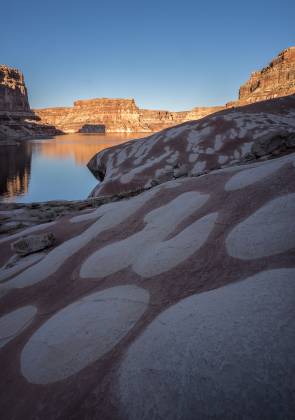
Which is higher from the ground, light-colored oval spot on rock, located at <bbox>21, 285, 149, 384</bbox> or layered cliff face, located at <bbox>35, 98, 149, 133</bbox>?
layered cliff face, located at <bbox>35, 98, 149, 133</bbox>

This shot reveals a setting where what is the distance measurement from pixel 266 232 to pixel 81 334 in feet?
4.18

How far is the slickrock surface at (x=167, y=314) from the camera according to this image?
101cm

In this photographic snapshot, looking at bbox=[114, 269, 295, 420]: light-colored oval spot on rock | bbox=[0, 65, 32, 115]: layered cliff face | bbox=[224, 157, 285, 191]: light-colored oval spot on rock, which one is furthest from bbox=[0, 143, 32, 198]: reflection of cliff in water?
bbox=[0, 65, 32, 115]: layered cliff face

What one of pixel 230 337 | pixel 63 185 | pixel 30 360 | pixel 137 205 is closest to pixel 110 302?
pixel 30 360

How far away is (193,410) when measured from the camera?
3.11 feet

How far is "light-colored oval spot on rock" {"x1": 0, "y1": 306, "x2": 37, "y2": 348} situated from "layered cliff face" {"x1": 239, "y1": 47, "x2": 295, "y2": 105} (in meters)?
73.7

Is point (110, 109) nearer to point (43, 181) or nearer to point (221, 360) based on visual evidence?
point (43, 181)

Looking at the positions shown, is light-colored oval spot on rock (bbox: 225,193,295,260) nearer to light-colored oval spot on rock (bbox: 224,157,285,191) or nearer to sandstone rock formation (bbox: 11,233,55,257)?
light-colored oval spot on rock (bbox: 224,157,285,191)

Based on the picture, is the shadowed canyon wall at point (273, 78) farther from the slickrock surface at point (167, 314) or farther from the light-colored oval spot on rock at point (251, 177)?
the slickrock surface at point (167, 314)

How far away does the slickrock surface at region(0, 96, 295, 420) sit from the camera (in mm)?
1012

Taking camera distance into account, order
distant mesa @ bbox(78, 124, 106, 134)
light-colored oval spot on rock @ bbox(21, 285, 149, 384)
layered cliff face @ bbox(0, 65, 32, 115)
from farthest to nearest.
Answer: distant mesa @ bbox(78, 124, 106, 134)
layered cliff face @ bbox(0, 65, 32, 115)
light-colored oval spot on rock @ bbox(21, 285, 149, 384)

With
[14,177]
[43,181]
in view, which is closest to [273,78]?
[43,181]

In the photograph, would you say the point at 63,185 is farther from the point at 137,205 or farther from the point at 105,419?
the point at 105,419

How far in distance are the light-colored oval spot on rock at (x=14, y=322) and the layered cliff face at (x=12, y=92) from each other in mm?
92979
